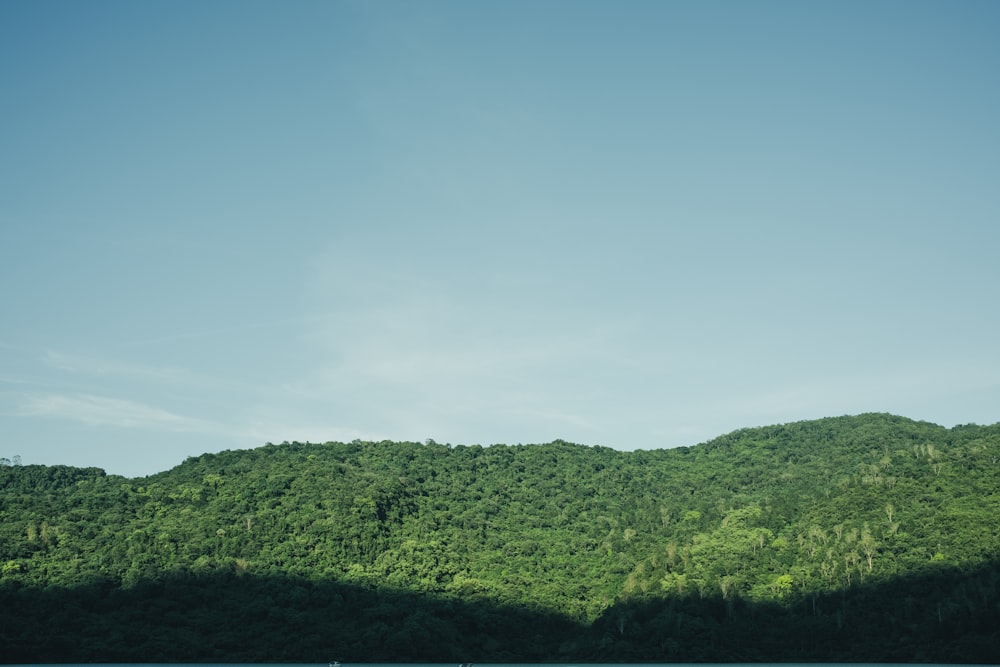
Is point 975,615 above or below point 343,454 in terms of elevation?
below

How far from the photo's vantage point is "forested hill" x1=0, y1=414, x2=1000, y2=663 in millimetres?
111750

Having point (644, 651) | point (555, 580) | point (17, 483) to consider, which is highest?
point (17, 483)

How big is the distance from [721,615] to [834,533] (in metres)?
18.0

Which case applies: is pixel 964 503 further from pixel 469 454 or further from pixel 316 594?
pixel 469 454

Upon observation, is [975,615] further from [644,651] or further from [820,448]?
[820,448]

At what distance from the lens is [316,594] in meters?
125

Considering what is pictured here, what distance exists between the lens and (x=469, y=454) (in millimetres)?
190250

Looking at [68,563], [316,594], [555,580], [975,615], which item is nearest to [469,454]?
[555,580]

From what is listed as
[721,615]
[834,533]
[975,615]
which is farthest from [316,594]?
[975,615]

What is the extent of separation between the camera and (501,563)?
142500 mm

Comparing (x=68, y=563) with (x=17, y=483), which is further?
(x=17, y=483)

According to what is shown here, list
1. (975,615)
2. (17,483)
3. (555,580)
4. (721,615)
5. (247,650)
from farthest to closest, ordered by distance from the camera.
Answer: (17,483) < (555,580) < (721,615) < (247,650) < (975,615)

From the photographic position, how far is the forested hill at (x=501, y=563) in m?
112

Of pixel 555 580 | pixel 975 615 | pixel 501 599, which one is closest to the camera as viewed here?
pixel 975 615
